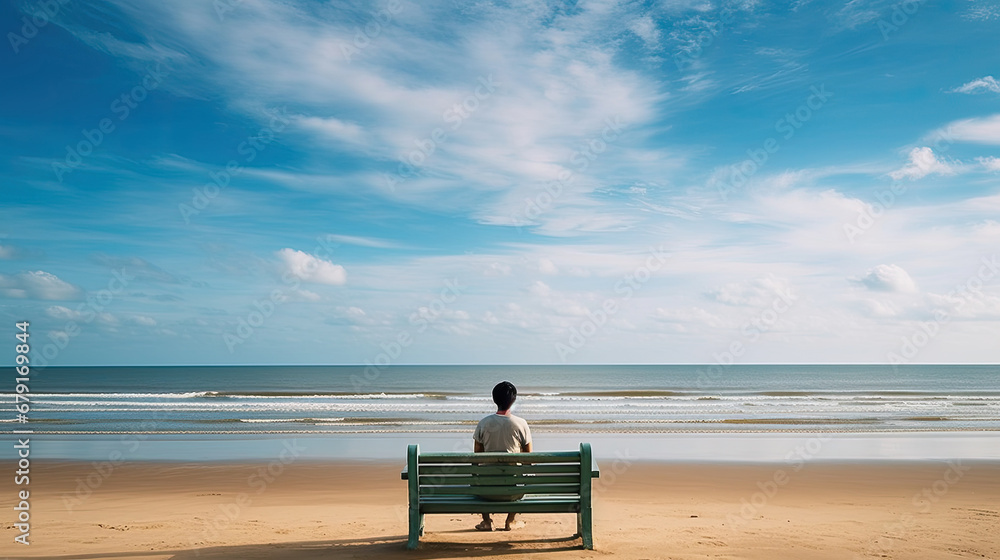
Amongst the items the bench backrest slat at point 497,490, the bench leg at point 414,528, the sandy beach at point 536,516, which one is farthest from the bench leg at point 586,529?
the bench leg at point 414,528

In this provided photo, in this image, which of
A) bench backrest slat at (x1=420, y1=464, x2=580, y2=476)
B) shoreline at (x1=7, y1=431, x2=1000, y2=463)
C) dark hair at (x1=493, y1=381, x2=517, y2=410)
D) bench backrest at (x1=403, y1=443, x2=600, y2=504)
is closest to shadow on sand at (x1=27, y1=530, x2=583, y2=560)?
bench backrest at (x1=403, y1=443, x2=600, y2=504)

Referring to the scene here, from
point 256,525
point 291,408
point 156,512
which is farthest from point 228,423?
point 256,525

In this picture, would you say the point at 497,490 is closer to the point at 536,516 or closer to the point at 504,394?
the point at 504,394

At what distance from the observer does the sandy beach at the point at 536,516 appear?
5668mm

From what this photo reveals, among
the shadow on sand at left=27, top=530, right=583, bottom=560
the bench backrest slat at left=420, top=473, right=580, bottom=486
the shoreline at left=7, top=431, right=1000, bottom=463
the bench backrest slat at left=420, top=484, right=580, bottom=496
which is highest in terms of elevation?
the bench backrest slat at left=420, top=473, right=580, bottom=486

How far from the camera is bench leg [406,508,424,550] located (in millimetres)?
5301

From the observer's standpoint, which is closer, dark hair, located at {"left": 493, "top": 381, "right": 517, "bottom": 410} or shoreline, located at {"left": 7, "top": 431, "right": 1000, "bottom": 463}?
dark hair, located at {"left": 493, "top": 381, "right": 517, "bottom": 410}

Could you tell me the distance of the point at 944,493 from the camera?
31.0ft

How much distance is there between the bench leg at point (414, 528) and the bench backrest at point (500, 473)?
0.49 ft

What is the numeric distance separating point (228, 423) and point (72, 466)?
8.54 meters

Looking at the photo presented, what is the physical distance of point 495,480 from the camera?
5.18m

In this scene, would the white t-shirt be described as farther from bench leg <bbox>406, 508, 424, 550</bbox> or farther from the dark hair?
bench leg <bbox>406, 508, 424, 550</bbox>

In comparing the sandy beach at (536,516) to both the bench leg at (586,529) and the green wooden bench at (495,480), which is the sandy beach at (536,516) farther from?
the green wooden bench at (495,480)

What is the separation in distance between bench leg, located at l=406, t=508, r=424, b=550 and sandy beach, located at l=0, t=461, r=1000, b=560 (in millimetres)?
83
